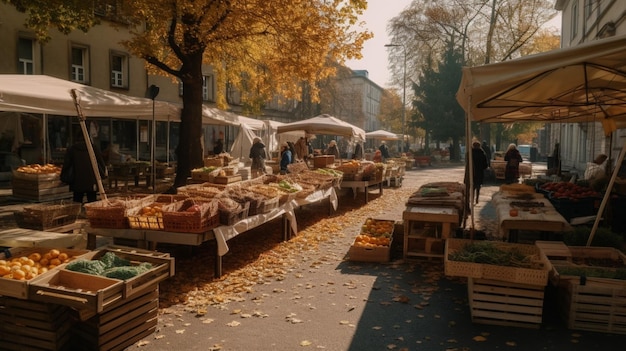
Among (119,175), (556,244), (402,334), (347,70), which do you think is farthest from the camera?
(347,70)

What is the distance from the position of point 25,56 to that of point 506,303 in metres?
21.2

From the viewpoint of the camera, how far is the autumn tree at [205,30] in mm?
12000

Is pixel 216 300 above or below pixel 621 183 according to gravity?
below

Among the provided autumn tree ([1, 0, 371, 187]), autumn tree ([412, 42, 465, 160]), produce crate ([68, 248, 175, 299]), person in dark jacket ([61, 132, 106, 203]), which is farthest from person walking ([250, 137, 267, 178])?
autumn tree ([412, 42, 465, 160])

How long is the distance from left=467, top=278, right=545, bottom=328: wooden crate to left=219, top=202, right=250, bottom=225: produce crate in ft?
11.2

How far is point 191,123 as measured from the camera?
13680 millimetres

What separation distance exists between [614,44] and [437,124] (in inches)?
1440

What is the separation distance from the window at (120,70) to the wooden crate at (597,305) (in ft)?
78.0

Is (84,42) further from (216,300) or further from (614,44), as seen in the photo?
(614,44)

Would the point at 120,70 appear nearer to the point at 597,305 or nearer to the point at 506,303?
the point at 506,303

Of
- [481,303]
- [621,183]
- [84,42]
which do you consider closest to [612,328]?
[481,303]

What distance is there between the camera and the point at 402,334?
186 inches

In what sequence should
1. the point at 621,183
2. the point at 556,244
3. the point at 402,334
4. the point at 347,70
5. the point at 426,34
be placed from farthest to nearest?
the point at 347,70 → the point at 426,34 → the point at 621,183 → the point at 556,244 → the point at 402,334

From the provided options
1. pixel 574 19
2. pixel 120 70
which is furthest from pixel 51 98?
pixel 574 19
